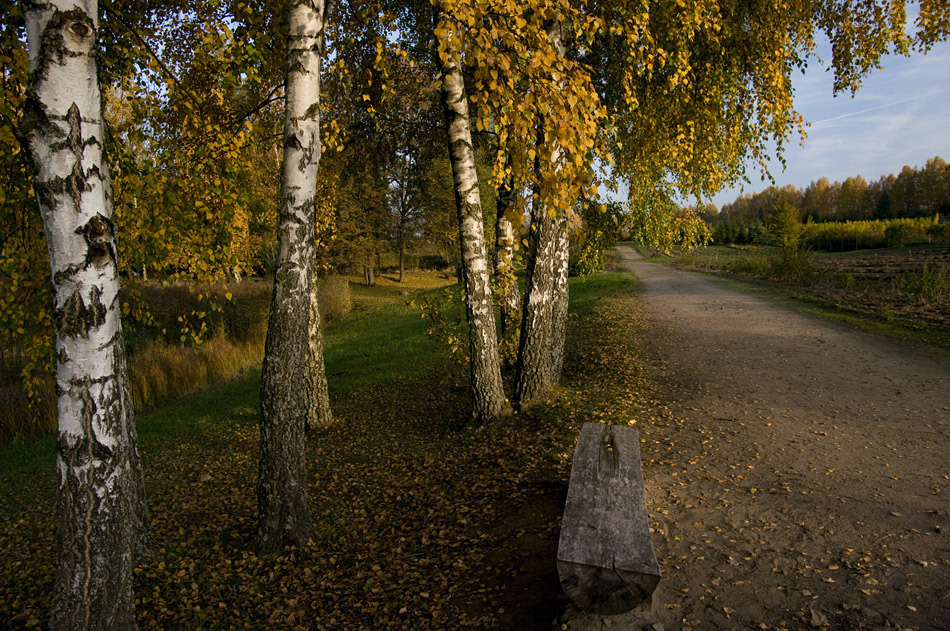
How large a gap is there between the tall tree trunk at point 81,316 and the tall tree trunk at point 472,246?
144 inches

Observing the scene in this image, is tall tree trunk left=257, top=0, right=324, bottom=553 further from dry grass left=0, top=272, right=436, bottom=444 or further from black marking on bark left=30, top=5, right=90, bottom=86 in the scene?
dry grass left=0, top=272, right=436, bottom=444

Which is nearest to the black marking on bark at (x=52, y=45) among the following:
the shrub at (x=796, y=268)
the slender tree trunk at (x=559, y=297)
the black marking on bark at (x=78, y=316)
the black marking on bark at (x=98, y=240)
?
the black marking on bark at (x=98, y=240)

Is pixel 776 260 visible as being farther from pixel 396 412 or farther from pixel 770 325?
pixel 396 412

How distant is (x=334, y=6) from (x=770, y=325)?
35.3 ft

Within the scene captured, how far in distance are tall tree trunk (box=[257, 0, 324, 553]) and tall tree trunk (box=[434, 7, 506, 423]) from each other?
6.96 ft

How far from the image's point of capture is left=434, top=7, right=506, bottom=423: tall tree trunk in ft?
19.6

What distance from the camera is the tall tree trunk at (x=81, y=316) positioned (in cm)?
265

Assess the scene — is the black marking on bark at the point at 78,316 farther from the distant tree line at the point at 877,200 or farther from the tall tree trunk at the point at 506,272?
the distant tree line at the point at 877,200

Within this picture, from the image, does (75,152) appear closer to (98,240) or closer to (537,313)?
(98,240)

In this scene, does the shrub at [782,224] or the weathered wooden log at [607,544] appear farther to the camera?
the shrub at [782,224]

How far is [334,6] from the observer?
273 inches

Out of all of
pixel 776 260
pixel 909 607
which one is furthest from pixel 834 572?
pixel 776 260

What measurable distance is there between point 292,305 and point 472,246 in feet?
8.42

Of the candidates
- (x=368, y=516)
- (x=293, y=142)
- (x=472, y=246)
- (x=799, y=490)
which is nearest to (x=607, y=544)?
(x=799, y=490)
